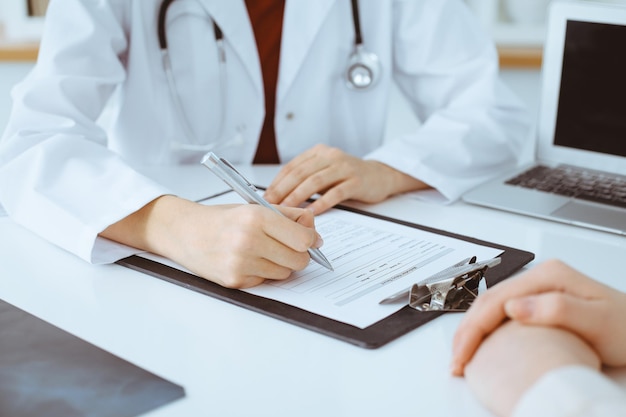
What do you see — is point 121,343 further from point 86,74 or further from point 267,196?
point 86,74

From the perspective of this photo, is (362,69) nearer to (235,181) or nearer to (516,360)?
(235,181)

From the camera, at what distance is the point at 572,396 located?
557 mm

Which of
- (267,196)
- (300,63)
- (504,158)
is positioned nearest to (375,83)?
(300,63)

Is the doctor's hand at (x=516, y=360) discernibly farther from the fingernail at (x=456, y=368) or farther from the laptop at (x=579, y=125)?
the laptop at (x=579, y=125)

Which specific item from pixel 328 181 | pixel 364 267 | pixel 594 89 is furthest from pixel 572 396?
pixel 594 89

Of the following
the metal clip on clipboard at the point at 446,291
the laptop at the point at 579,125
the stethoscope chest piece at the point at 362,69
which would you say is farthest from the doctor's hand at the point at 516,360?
the stethoscope chest piece at the point at 362,69

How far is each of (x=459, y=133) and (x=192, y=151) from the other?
48 cm

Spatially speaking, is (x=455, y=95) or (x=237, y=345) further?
(x=455, y=95)

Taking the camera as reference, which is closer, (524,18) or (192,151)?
(192,151)

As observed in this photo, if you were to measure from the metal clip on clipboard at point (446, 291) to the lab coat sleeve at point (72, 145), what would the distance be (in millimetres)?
358

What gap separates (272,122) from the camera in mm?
1502

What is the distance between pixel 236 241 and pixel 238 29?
65 centimetres

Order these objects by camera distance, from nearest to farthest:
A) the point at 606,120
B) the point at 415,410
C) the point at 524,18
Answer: the point at 415,410, the point at 606,120, the point at 524,18

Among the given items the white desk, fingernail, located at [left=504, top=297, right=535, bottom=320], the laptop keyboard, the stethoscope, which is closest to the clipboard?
the white desk
